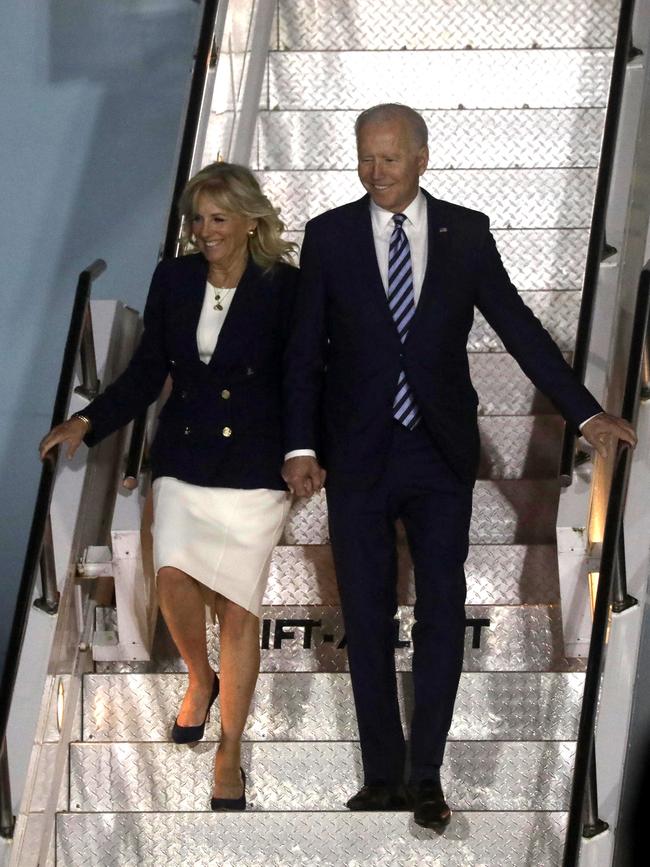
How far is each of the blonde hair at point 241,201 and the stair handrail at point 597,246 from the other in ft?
3.59

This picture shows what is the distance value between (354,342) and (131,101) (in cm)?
437

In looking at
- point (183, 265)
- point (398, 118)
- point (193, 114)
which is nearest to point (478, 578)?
point (183, 265)

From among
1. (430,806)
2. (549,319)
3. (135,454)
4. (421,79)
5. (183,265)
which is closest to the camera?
(430,806)

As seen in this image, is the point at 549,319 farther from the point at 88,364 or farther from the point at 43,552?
the point at 43,552

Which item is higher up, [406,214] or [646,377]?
[406,214]

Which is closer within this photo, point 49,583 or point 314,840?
point 314,840

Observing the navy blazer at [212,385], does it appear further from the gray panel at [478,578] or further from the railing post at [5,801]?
the railing post at [5,801]

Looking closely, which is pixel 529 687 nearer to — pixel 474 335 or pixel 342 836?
pixel 342 836

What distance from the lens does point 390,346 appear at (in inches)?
185

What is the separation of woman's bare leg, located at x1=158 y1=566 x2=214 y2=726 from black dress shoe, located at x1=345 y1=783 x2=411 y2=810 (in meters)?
0.57

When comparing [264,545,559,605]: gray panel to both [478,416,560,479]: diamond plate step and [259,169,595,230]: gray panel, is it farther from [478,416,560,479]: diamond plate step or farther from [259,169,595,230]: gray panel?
[259,169,595,230]: gray panel

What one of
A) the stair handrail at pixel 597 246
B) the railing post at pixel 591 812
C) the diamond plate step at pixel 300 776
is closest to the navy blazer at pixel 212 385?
the diamond plate step at pixel 300 776

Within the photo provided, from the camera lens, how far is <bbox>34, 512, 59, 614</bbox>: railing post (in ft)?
16.0

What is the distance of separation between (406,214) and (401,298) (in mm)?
258
